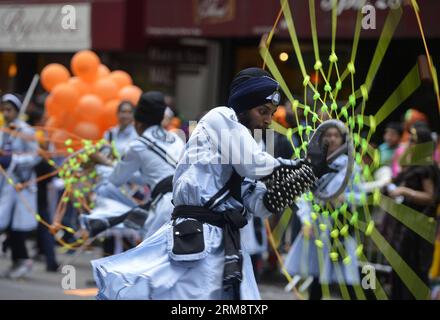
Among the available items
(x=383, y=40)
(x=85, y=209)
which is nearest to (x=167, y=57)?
(x=85, y=209)

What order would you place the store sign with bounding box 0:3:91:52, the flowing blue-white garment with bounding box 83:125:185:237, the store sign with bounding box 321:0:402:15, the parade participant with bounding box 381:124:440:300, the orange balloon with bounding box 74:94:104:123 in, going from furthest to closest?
1. the store sign with bounding box 0:3:91:52
2. the store sign with bounding box 321:0:402:15
3. the orange balloon with bounding box 74:94:104:123
4. the parade participant with bounding box 381:124:440:300
5. the flowing blue-white garment with bounding box 83:125:185:237

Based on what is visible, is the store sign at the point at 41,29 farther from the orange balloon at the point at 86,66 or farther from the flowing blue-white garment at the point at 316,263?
the flowing blue-white garment at the point at 316,263

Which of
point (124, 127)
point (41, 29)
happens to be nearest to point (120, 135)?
point (124, 127)

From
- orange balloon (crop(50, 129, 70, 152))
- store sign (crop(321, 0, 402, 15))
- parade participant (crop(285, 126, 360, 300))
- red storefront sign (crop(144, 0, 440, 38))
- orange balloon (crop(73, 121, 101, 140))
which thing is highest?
store sign (crop(321, 0, 402, 15))

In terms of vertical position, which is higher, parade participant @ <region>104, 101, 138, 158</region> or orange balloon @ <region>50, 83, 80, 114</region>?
orange balloon @ <region>50, 83, 80, 114</region>

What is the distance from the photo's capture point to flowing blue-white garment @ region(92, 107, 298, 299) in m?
5.20

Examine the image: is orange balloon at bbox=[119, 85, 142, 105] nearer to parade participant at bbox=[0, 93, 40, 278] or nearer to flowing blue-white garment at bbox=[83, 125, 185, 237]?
parade participant at bbox=[0, 93, 40, 278]

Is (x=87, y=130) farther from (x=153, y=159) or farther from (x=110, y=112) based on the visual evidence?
(x=153, y=159)

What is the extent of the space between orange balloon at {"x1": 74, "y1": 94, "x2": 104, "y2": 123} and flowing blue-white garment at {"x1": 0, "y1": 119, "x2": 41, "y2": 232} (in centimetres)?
85

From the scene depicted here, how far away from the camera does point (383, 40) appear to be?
577 centimetres

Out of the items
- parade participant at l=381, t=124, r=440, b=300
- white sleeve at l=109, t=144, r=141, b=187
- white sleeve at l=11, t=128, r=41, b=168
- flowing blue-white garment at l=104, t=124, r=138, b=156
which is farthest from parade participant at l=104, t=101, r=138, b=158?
parade participant at l=381, t=124, r=440, b=300

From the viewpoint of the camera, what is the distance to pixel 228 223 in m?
5.31

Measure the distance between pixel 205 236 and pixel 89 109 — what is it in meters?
5.31
